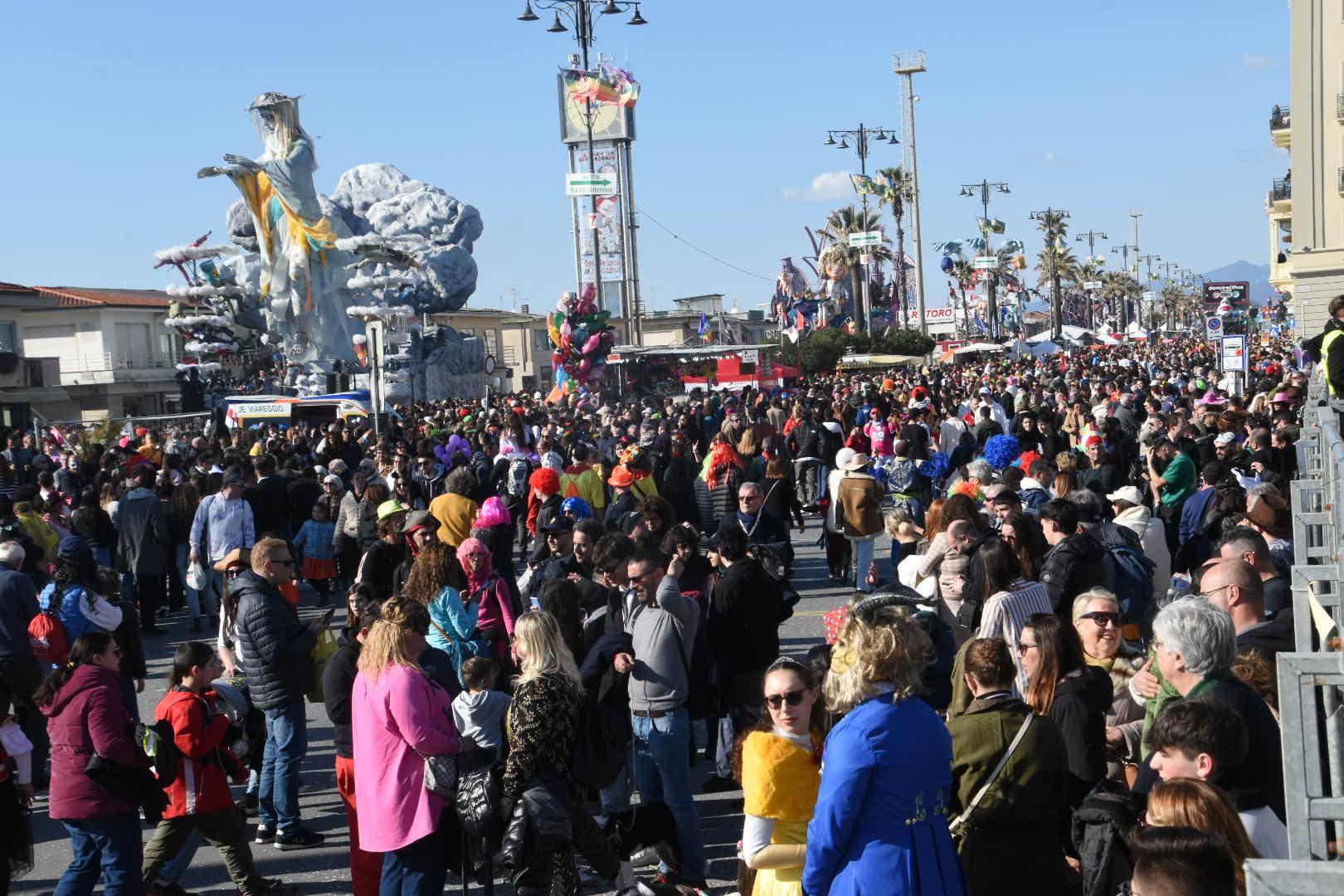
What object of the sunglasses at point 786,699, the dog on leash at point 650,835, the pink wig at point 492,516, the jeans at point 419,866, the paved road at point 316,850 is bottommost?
the paved road at point 316,850

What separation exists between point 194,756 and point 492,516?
3.69 metres

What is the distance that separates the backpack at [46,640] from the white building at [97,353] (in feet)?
Answer: 176

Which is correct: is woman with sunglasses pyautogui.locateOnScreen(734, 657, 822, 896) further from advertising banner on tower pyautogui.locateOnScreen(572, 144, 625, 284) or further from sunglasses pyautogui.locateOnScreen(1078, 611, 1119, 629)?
advertising banner on tower pyautogui.locateOnScreen(572, 144, 625, 284)

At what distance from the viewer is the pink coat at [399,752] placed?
18.2 ft

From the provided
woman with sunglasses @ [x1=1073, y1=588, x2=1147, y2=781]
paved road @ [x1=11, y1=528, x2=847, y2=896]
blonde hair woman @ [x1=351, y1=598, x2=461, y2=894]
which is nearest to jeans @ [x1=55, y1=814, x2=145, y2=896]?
paved road @ [x1=11, y1=528, x2=847, y2=896]

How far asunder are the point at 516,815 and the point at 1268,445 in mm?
8811

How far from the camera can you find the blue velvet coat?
3.84 m

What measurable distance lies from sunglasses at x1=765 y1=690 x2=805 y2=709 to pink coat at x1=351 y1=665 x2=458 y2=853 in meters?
1.69

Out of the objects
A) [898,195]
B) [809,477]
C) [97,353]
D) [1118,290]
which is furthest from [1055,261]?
Answer: [809,477]

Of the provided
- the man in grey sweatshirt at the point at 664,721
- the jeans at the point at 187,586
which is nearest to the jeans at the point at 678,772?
the man in grey sweatshirt at the point at 664,721

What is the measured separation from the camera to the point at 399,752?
5598 mm

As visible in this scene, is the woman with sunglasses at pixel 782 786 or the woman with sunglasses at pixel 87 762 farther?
the woman with sunglasses at pixel 87 762

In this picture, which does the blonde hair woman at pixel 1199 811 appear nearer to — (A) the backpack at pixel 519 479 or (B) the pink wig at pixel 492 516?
(B) the pink wig at pixel 492 516

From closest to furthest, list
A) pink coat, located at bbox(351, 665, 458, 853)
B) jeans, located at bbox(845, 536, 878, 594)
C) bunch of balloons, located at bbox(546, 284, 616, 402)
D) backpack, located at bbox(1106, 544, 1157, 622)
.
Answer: pink coat, located at bbox(351, 665, 458, 853), backpack, located at bbox(1106, 544, 1157, 622), jeans, located at bbox(845, 536, 878, 594), bunch of balloons, located at bbox(546, 284, 616, 402)
